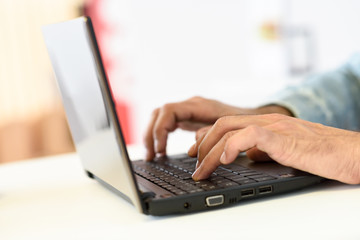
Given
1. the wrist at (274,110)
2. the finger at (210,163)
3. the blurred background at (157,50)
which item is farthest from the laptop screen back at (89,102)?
the blurred background at (157,50)

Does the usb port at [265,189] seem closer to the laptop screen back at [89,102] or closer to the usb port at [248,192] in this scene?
the usb port at [248,192]

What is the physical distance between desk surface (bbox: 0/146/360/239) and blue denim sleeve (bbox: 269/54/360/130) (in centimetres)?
48

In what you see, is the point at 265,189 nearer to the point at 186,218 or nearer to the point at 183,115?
the point at 186,218

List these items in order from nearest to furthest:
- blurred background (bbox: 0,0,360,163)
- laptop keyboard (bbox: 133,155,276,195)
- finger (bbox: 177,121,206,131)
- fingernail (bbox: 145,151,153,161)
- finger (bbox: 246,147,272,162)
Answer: laptop keyboard (bbox: 133,155,276,195) → finger (bbox: 246,147,272,162) → fingernail (bbox: 145,151,153,161) → finger (bbox: 177,121,206,131) → blurred background (bbox: 0,0,360,163)

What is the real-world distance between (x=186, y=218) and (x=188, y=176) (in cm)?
13

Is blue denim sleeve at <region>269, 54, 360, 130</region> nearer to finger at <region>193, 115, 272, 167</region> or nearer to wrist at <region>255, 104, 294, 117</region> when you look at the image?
wrist at <region>255, 104, 294, 117</region>

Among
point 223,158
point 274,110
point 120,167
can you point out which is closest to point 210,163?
point 223,158

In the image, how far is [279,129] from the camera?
726 millimetres

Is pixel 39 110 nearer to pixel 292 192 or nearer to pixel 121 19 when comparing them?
pixel 121 19

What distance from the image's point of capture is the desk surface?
55 cm

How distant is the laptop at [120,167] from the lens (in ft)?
1.90

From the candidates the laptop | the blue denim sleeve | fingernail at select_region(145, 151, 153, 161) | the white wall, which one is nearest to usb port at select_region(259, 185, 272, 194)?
the laptop

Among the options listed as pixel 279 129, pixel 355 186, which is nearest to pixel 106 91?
pixel 279 129

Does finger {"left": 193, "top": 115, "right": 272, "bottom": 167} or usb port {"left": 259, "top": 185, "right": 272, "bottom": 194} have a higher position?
finger {"left": 193, "top": 115, "right": 272, "bottom": 167}
